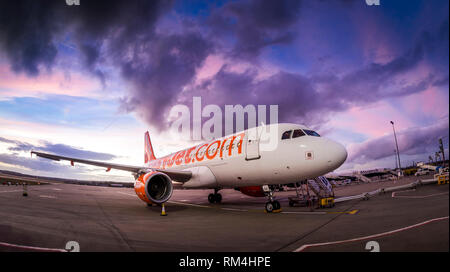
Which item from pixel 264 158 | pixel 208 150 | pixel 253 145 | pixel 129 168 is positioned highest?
pixel 253 145

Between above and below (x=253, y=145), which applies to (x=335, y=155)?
below

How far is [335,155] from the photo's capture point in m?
7.73

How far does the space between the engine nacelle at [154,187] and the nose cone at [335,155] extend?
268 inches

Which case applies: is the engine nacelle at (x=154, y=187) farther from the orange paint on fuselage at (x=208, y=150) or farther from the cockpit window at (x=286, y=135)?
the cockpit window at (x=286, y=135)

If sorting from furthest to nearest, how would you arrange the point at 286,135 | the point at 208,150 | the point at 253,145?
the point at 208,150
the point at 253,145
the point at 286,135

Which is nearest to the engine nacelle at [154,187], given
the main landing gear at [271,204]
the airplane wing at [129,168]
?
A: the airplane wing at [129,168]

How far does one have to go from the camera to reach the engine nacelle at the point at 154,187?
10.2 metres

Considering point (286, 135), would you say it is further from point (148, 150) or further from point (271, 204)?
point (148, 150)

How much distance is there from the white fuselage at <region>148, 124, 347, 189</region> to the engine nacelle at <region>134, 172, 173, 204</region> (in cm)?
195

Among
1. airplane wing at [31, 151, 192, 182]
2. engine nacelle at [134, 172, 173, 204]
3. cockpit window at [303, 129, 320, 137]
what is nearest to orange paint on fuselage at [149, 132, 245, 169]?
airplane wing at [31, 151, 192, 182]

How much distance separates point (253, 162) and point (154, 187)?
5.39 m

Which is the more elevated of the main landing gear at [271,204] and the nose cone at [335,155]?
the nose cone at [335,155]

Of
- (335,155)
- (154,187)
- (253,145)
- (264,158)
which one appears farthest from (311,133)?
(154,187)

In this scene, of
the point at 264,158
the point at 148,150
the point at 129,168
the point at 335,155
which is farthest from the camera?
the point at 148,150
